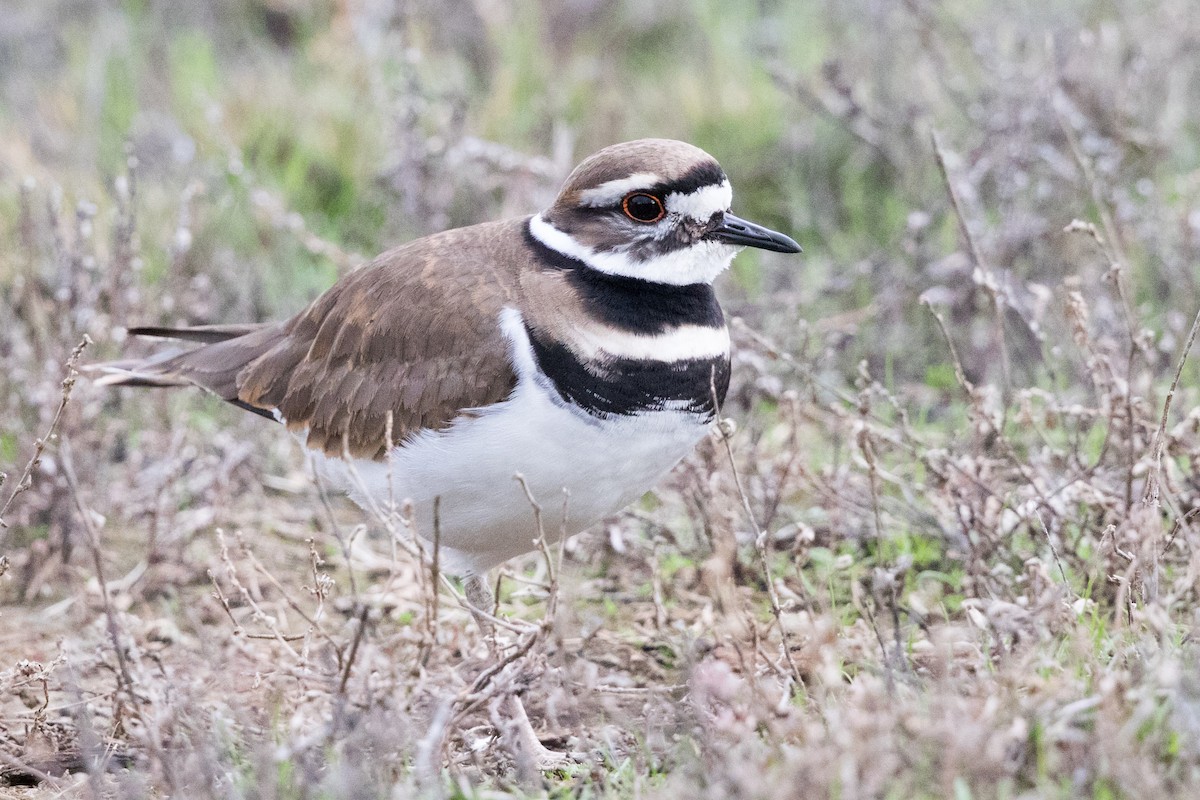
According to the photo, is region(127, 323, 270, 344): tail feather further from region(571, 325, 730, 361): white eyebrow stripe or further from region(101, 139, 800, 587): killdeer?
region(571, 325, 730, 361): white eyebrow stripe

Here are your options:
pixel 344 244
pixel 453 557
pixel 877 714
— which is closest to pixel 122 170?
pixel 344 244

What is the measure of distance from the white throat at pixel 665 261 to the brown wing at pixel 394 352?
162mm

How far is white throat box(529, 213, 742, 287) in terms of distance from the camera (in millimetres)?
3418

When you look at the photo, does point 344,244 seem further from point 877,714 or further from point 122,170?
point 877,714

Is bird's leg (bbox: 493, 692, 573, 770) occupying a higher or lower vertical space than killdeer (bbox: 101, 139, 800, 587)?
lower

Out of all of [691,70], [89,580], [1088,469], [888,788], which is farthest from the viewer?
[691,70]

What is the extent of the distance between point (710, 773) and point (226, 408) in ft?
10.4

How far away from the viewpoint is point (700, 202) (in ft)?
11.2

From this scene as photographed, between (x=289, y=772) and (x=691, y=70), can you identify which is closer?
(x=289, y=772)

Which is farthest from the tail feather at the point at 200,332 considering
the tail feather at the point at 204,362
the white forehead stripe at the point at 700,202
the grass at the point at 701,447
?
the white forehead stripe at the point at 700,202

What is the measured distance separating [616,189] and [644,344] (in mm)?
406

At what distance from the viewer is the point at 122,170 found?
6.65 metres

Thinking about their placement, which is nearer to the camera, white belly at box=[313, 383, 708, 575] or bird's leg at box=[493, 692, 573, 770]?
bird's leg at box=[493, 692, 573, 770]

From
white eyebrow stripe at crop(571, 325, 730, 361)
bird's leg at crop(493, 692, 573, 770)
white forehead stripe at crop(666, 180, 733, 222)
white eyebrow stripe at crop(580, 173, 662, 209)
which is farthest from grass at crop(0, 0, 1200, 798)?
white eyebrow stripe at crop(580, 173, 662, 209)
